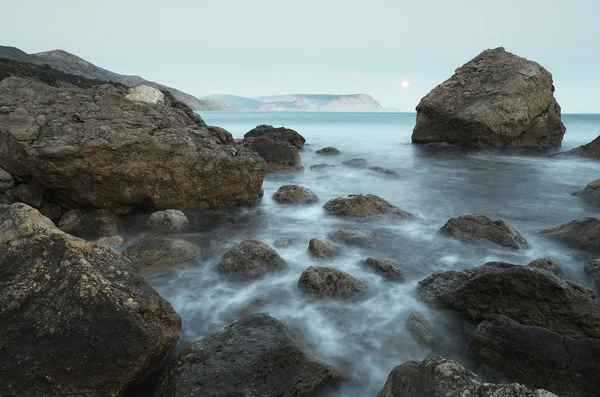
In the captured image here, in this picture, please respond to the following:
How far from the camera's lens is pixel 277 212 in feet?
26.3

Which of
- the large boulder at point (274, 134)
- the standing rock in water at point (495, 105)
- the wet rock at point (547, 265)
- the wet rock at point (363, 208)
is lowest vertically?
the wet rock at point (363, 208)

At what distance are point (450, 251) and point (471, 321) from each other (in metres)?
2.12

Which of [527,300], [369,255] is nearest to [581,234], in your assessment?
[527,300]

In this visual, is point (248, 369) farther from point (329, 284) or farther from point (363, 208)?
point (363, 208)

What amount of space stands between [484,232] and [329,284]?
306 cm

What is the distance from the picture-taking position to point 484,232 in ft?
20.8

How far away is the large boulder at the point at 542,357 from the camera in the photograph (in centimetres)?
295

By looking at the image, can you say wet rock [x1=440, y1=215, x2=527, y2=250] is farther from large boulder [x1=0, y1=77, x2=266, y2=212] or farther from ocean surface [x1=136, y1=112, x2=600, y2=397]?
large boulder [x1=0, y1=77, x2=266, y2=212]

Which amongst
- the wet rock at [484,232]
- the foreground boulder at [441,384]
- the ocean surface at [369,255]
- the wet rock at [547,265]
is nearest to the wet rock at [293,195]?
the ocean surface at [369,255]

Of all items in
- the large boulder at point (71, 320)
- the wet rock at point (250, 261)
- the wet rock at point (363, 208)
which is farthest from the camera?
the wet rock at point (363, 208)

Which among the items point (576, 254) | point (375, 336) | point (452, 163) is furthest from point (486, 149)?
point (375, 336)

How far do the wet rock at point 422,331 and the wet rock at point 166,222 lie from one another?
4013 millimetres

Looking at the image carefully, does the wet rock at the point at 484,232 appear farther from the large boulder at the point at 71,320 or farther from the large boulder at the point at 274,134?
the large boulder at the point at 274,134

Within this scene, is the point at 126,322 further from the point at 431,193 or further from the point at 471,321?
the point at 431,193
